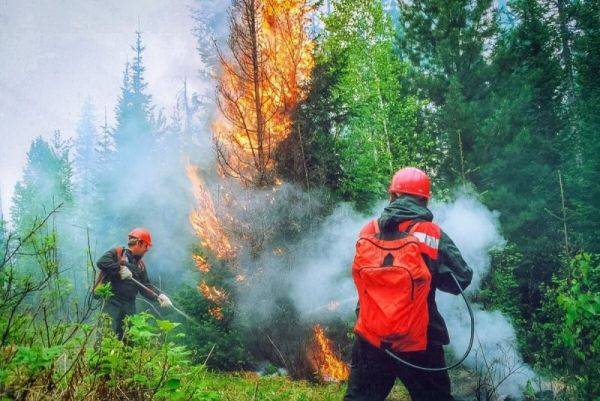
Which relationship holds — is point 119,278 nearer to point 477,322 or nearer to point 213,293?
point 213,293

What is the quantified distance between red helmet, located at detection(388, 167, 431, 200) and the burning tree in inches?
201

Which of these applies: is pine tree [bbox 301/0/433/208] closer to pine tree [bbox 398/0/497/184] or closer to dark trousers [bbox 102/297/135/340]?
pine tree [bbox 398/0/497/184]

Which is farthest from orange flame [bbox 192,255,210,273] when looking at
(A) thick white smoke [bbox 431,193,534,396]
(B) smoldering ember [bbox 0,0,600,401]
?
(A) thick white smoke [bbox 431,193,534,396]

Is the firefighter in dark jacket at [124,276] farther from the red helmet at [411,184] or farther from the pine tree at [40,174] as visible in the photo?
the pine tree at [40,174]

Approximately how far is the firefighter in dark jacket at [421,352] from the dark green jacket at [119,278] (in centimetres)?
436

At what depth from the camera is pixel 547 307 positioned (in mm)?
5359

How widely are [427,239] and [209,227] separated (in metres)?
6.36

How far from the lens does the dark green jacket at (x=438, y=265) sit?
303cm

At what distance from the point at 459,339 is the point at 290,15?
25.7ft

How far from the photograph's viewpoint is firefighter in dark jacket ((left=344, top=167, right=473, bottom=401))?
293cm

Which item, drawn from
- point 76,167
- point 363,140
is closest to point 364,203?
point 363,140

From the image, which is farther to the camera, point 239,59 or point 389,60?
point 389,60

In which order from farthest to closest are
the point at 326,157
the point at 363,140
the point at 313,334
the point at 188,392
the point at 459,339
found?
the point at 363,140 < the point at 326,157 < the point at 313,334 < the point at 459,339 < the point at 188,392

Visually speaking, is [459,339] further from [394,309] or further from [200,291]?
[200,291]
